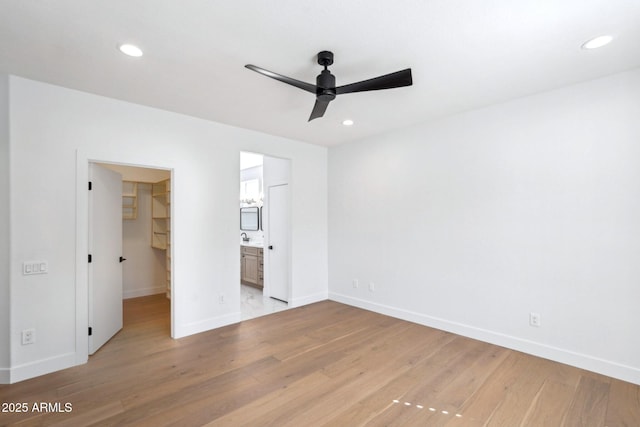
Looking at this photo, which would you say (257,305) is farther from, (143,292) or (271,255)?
(143,292)

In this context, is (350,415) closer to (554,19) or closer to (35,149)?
(554,19)

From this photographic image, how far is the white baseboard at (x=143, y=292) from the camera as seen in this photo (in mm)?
5277

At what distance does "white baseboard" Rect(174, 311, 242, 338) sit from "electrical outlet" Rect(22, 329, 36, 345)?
4.11ft

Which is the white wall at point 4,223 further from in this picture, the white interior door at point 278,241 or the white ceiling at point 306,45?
the white interior door at point 278,241

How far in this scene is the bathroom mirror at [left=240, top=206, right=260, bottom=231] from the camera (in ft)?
22.8

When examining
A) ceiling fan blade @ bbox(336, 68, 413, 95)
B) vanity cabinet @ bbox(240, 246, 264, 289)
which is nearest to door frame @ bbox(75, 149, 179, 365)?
ceiling fan blade @ bbox(336, 68, 413, 95)

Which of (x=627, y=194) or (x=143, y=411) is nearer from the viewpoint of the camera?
(x=143, y=411)

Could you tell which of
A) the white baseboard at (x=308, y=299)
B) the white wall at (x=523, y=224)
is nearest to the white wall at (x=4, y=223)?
the white baseboard at (x=308, y=299)

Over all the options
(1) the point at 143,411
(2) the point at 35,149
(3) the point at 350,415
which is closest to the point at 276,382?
(3) the point at 350,415

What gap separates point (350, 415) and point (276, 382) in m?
0.74

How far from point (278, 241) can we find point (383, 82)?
3.57 meters

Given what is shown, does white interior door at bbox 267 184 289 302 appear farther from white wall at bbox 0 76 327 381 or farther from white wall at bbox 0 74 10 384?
white wall at bbox 0 74 10 384

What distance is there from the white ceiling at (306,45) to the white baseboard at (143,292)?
3.57m

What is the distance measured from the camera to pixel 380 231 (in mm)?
4574
